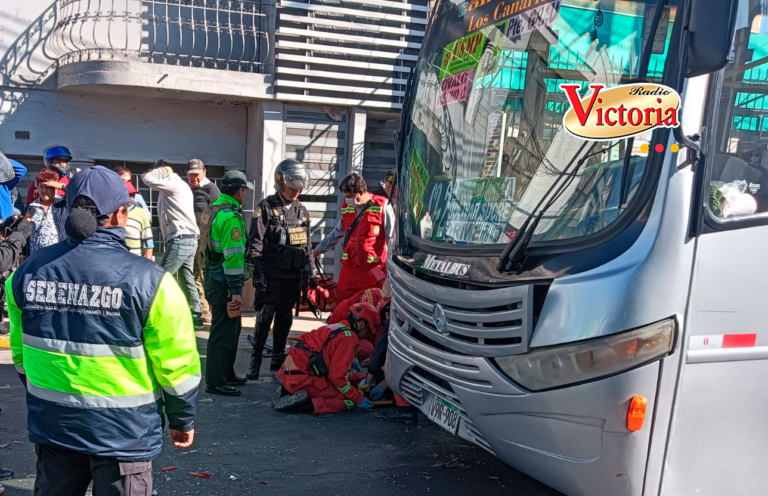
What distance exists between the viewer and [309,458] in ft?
14.8

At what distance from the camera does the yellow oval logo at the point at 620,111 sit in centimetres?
300

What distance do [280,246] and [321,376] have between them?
4.17 feet

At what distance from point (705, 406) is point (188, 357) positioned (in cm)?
217

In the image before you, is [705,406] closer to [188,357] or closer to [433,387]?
[433,387]

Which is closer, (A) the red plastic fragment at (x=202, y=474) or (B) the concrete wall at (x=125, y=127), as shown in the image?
(A) the red plastic fragment at (x=202, y=474)

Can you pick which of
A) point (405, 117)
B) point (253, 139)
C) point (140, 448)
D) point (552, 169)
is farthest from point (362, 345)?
point (253, 139)

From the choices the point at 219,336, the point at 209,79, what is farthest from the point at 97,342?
the point at 209,79

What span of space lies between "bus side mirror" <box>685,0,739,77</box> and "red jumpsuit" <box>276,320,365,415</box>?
326cm

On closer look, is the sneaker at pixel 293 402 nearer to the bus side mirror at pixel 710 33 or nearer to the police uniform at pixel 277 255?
the police uniform at pixel 277 255

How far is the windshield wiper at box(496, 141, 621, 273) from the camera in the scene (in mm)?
→ 3289

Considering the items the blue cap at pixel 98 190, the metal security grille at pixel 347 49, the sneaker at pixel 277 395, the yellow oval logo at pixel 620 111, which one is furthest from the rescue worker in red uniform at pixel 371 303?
the metal security grille at pixel 347 49

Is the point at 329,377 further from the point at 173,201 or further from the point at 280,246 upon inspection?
the point at 173,201

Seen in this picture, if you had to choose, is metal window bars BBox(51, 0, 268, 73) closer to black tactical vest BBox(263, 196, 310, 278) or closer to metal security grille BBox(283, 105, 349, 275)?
metal security grille BBox(283, 105, 349, 275)

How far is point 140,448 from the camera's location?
2.65m
